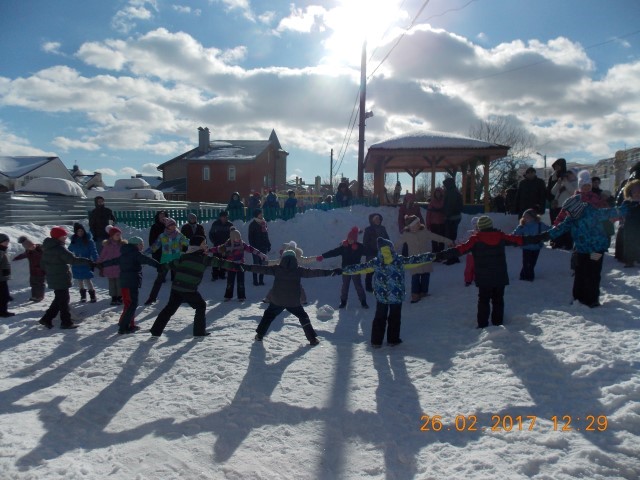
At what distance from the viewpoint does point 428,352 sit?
6.43 m

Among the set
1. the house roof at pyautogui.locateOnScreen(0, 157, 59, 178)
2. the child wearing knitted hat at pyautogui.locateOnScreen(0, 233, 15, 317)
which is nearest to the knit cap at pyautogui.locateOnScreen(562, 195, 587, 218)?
the child wearing knitted hat at pyautogui.locateOnScreen(0, 233, 15, 317)

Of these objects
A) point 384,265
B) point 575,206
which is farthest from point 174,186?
point 575,206

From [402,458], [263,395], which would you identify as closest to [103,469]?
[263,395]

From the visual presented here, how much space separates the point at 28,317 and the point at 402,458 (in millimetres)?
7703

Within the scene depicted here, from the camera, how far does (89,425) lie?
4230mm

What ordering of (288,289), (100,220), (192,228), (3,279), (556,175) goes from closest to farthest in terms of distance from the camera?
1. (288,289)
2. (3,279)
3. (192,228)
4. (556,175)
5. (100,220)

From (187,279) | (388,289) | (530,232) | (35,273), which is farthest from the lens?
(35,273)

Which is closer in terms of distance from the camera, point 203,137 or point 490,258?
point 490,258

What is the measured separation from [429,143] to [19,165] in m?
42.6

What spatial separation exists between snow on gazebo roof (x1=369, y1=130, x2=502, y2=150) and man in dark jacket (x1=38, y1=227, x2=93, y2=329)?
11.8 m

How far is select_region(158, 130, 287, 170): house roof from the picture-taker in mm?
44562

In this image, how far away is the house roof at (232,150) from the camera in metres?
44.6
